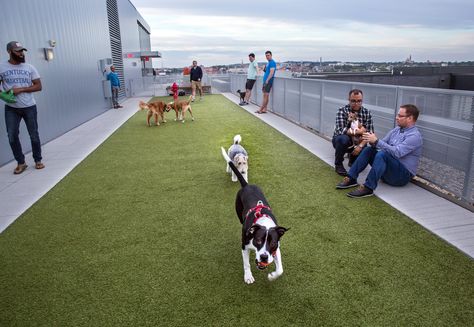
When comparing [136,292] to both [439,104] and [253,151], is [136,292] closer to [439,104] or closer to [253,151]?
[439,104]

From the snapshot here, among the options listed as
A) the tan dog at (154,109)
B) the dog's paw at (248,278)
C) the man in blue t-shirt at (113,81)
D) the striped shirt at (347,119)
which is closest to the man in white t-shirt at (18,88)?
the tan dog at (154,109)

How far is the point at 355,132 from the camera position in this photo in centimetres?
535

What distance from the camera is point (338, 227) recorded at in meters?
3.86

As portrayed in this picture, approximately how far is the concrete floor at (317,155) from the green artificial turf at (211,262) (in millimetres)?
177

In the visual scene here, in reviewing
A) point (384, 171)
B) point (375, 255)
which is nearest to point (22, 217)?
point (375, 255)

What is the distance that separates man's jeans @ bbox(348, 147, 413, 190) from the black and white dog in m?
2.10

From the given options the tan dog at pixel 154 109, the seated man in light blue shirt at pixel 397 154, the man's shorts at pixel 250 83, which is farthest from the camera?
the man's shorts at pixel 250 83

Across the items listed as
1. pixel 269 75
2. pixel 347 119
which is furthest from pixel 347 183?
pixel 269 75

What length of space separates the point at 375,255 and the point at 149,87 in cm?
2732

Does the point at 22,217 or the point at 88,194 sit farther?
the point at 88,194

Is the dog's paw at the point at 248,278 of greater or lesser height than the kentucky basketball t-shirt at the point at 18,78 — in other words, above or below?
below

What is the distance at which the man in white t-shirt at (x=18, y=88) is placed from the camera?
5.62 metres

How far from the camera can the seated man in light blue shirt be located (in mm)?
4527

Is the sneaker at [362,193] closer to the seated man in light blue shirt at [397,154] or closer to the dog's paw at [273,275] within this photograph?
the seated man in light blue shirt at [397,154]
